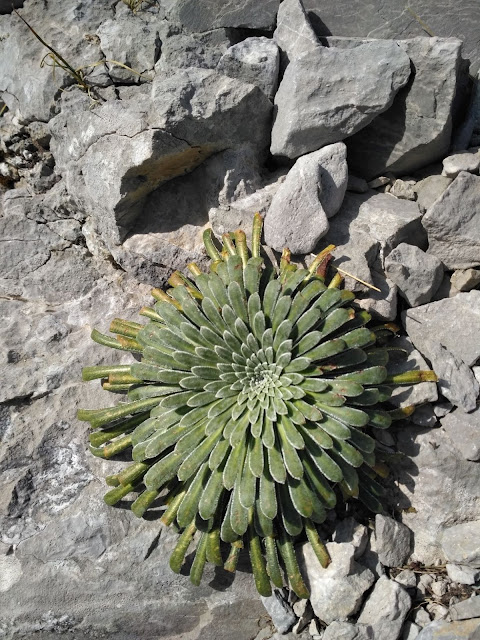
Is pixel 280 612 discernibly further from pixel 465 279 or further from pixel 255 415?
pixel 465 279

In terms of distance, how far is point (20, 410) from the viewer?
3.61 meters

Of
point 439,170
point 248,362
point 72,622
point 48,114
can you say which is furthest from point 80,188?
point 72,622

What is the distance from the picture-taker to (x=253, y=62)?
A: 3.69m

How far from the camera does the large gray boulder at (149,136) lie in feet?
11.6

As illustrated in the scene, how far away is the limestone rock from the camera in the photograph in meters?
3.23

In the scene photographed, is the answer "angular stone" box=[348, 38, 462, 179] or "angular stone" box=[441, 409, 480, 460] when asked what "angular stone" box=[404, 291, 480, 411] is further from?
"angular stone" box=[348, 38, 462, 179]

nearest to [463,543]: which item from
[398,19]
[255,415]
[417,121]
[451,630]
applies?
[451,630]

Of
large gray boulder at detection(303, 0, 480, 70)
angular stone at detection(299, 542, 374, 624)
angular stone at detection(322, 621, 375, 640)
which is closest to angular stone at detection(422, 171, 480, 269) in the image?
large gray boulder at detection(303, 0, 480, 70)

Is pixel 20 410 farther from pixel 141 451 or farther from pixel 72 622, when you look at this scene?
pixel 72 622

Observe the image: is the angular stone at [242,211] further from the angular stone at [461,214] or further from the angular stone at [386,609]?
the angular stone at [386,609]

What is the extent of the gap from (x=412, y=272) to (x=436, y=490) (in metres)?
1.28

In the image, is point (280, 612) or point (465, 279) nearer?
point (280, 612)

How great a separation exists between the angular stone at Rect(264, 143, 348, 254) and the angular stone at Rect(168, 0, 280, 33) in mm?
1061

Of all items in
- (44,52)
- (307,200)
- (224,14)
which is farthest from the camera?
(44,52)
